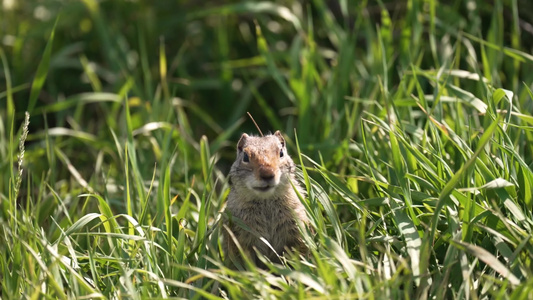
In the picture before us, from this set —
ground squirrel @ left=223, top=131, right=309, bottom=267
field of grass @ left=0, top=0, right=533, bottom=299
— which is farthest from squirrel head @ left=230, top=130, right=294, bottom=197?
field of grass @ left=0, top=0, right=533, bottom=299

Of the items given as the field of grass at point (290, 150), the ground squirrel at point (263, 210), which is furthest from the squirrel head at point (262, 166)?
the field of grass at point (290, 150)

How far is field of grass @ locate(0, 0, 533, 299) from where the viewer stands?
106 inches

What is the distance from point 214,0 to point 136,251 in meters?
2.98

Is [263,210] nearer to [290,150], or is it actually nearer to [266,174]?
[266,174]

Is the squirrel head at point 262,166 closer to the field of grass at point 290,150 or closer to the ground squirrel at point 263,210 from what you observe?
the ground squirrel at point 263,210

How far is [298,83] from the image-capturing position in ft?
14.4

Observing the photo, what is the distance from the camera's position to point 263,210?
320 centimetres

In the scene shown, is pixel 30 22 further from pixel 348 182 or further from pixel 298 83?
pixel 348 182

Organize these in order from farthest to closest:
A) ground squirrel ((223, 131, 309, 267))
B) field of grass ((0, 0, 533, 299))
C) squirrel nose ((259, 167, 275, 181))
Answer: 1. ground squirrel ((223, 131, 309, 267))
2. squirrel nose ((259, 167, 275, 181))
3. field of grass ((0, 0, 533, 299))

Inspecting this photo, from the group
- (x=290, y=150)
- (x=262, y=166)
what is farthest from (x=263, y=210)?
(x=290, y=150)

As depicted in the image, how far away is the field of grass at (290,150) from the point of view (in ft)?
8.85

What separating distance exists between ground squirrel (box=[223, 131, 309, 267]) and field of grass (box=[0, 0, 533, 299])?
10cm

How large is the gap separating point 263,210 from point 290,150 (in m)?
1.09

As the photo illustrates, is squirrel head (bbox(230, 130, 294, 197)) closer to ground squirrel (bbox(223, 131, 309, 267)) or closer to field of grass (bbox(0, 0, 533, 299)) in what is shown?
Answer: ground squirrel (bbox(223, 131, 309, 267))
